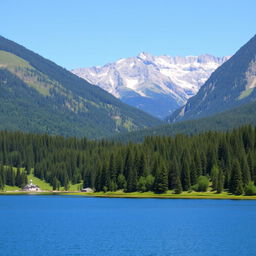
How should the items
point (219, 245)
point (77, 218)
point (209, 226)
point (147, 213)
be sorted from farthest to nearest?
point (147, 213) → point (77, 218) → point (209, 226) → point (219, 245)

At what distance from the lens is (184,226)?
4806 inches

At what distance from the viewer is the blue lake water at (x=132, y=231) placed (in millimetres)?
93938

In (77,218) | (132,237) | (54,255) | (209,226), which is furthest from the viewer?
(77,218)

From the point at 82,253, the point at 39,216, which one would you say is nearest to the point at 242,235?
the point at 82,253

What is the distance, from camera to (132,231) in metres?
115

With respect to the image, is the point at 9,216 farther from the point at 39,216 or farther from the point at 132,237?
the point at 132,237

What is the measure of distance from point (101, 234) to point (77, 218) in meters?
31.3

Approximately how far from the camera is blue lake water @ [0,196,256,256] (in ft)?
308

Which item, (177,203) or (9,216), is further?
(177,203)

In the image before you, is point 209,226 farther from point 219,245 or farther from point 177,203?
point 177,203

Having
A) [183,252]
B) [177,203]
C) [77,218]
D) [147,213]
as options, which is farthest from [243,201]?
[183,252]

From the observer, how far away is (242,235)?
108 metres

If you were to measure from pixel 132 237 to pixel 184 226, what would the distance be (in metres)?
18.0

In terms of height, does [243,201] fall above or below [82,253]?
above
